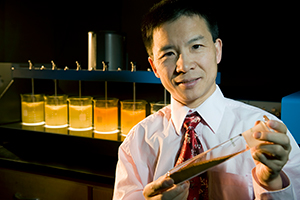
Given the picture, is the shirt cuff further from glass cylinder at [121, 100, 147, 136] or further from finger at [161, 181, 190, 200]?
glass cylinder at [121, 100, 147, 136]

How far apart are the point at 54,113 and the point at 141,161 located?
1.08 metres

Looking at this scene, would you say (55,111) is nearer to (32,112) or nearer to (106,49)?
(32,112)

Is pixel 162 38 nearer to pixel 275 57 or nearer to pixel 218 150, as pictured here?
pixel 218 150

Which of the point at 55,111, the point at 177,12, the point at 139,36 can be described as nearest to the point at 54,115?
the point at 55,111

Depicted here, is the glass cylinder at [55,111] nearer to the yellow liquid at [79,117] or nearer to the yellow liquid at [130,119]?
the yellow liquid at [79,117]

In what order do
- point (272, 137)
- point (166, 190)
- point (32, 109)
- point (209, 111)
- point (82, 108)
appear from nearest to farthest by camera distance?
1. point (272, 137)
2. point (166, 190)
3. point (209, 111)
4. point (82, 108)
5. point (32, 109)

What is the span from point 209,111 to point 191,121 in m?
0.07

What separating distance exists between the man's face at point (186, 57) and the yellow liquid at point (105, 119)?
0.89 meters

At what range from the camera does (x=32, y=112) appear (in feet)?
6.73

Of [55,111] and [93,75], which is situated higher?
[93,75]

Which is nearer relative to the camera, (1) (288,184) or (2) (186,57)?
(1) (288,184)

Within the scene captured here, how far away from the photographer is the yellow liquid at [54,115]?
198 centimetres

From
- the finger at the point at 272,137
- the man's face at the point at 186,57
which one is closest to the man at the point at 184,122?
the man's face at the point at 186,57

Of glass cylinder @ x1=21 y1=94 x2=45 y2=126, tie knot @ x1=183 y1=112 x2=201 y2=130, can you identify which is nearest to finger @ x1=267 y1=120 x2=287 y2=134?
tie knot @ x1=183 y1=112 x2=201 y2=130
